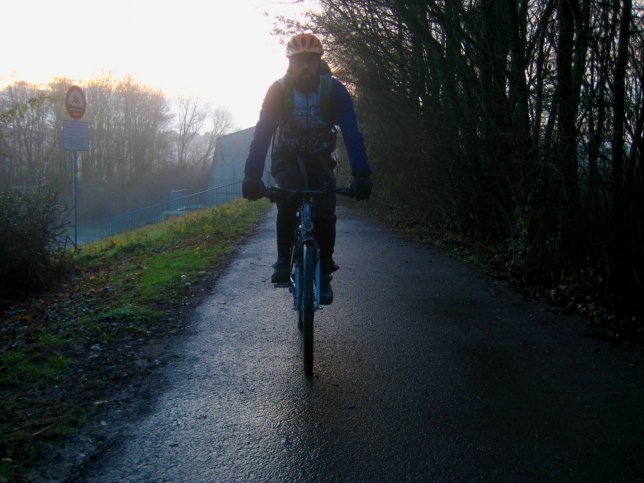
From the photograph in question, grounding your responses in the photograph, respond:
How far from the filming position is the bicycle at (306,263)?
13.5 feet

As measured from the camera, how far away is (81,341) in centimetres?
498

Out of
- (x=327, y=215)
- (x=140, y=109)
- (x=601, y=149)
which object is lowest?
(x=327, y=215)

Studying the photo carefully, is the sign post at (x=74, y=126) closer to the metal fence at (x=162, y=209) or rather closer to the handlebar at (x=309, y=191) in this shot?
the handlebar at (x=309, y=191)

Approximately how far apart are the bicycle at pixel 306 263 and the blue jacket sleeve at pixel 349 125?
31 cm

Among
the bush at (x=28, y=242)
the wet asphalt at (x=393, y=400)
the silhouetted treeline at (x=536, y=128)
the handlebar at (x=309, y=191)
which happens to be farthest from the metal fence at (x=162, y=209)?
the handlebar at (x=309, y=191)

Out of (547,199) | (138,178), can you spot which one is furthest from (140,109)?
(547,199)

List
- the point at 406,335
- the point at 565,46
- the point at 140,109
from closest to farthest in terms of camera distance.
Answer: the point at 406,335
the point at 565,46
the point at 140,109

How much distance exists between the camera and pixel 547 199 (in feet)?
22.6

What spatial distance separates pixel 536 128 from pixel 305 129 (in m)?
3.81

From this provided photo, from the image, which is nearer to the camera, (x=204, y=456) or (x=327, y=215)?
(x=204, y=456)

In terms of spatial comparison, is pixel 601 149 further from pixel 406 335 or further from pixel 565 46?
pixel 406 335

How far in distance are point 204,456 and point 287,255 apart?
2217 mm

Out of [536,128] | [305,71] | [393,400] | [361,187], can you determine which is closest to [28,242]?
[305,71]

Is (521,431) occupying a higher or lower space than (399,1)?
lower
